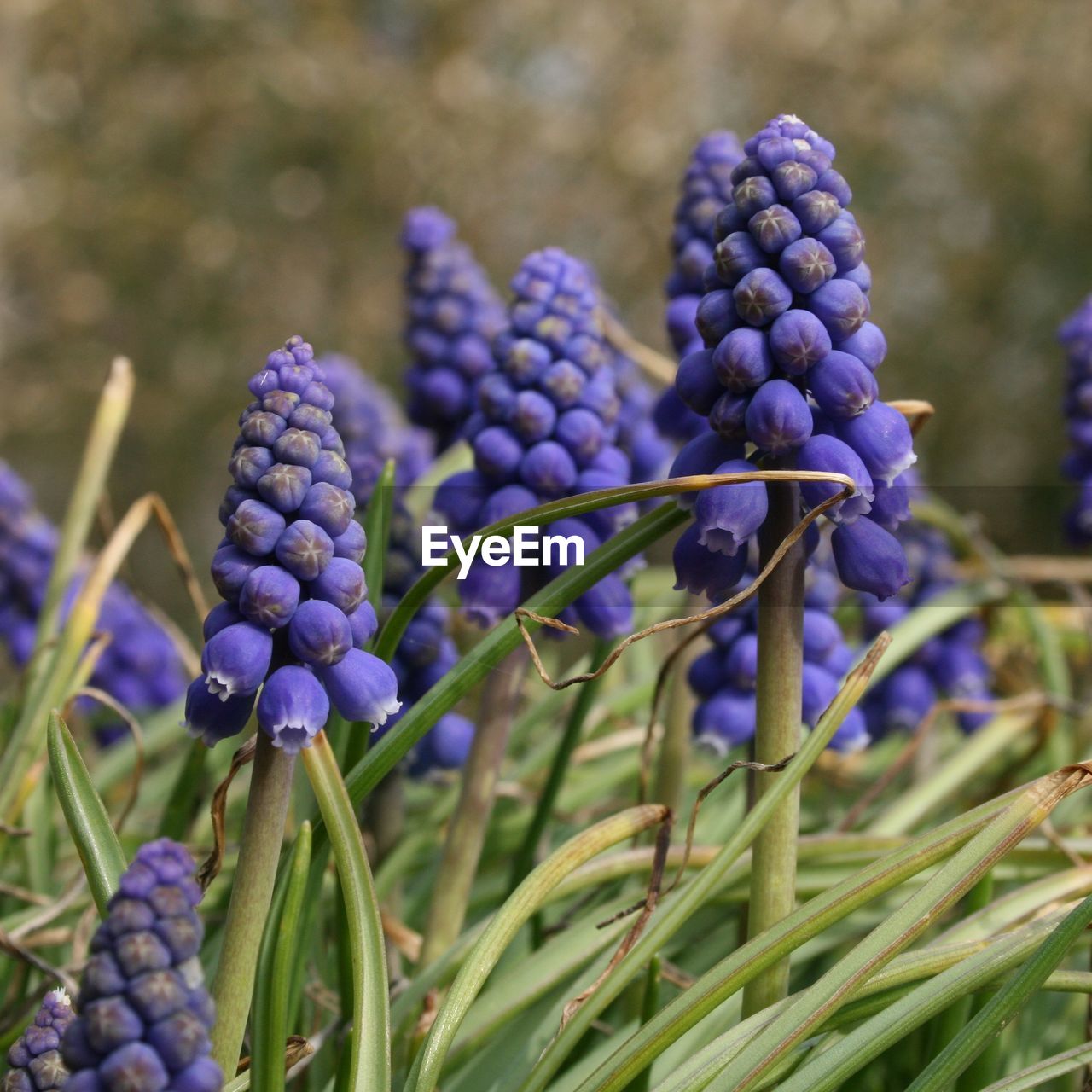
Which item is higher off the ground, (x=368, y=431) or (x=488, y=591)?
(x=368, y=431)

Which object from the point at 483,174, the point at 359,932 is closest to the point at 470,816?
the point at 359,932

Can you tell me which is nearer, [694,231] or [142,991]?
[142,991]

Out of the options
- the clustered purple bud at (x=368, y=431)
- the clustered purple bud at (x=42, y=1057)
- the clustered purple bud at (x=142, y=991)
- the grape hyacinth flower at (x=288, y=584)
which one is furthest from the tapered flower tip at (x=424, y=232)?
the clustered purple bud at (x=142, y=991)

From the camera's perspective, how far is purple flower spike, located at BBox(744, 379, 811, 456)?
1.73 meters

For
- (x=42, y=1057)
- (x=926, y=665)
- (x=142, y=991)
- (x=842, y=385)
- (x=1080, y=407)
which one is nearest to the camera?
(x=142, y=991)

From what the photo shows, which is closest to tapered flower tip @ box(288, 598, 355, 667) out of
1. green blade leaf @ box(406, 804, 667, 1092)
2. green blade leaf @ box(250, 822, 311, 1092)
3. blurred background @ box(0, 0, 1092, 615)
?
green blade leaf @ box(250, 822, 311, 1092)

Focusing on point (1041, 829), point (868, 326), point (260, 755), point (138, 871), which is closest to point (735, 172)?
point (868, 326)

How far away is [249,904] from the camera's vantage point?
5.54 feet

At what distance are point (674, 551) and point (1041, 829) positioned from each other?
1177 mm

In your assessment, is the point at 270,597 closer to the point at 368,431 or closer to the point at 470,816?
the point at 470,816

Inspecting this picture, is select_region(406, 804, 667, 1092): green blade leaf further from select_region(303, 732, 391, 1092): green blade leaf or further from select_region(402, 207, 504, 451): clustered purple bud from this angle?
select_region(402, 207, 504, 451): clustered purple bud

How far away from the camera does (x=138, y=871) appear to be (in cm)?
128

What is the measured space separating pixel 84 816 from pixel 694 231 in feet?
5.94

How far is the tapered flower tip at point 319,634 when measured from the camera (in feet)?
5.33
